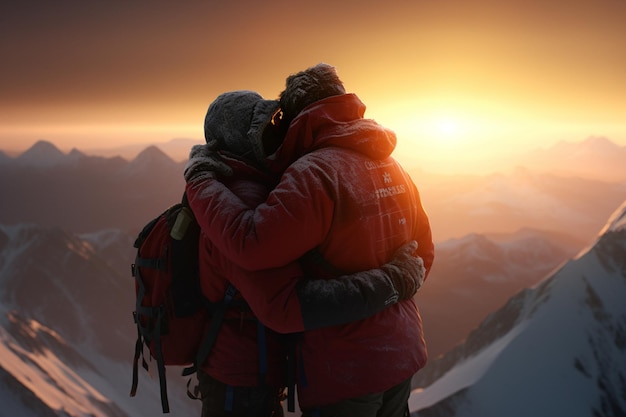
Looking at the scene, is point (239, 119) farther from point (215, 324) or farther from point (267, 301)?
point (215, 324)

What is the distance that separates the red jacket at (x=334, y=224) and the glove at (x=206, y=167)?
0.35ft

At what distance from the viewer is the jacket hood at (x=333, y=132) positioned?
3.54m

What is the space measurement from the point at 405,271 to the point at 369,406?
1.16m

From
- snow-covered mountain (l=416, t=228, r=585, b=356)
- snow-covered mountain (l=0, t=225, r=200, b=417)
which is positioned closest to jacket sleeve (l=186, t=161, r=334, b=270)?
snow-covered mountain (l=0, t=225, r=200, b=417)

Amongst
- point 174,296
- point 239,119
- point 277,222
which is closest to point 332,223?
point 277,222

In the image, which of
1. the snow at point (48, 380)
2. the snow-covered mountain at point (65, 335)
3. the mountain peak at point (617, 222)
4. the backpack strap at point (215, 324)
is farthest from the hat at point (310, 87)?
the mountain peak at point (617, 222)

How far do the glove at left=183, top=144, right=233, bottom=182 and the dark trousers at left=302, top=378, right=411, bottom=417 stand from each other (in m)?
2.13

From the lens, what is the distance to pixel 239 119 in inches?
154

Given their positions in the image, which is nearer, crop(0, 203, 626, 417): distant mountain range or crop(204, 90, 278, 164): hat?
crop(204, 90, 278, 164): hat

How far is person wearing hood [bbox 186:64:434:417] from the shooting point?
126 inches

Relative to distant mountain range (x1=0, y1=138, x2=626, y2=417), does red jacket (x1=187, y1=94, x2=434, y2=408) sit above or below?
above

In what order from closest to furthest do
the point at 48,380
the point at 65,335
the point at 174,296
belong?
1. the point at 174,296
2. the point at 48,380
3. the point at 65,335

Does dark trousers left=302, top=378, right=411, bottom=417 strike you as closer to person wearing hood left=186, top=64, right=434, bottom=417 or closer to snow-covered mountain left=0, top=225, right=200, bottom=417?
person wearing hood left=186, top=64, right=434, bottom=417

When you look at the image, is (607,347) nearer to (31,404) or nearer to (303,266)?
(303,266)
